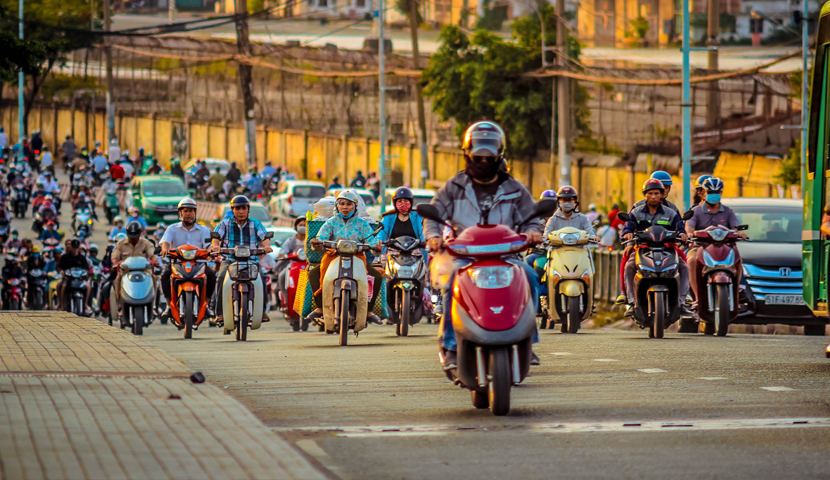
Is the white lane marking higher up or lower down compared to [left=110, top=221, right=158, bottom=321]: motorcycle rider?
lower down

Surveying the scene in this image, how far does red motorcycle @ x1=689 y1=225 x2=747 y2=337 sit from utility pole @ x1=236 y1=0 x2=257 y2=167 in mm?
53600

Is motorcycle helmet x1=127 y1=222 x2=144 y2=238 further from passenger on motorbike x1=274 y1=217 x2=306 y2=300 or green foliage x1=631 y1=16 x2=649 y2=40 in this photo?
green foliage x1=631 y1=16 x2=649 y2=40

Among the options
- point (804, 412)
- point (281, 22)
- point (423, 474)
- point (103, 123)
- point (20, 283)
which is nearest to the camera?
point (423, 474)

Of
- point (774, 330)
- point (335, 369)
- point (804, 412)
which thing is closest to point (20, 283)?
point (774, 330)

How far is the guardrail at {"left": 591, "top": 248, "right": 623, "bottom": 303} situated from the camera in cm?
2553

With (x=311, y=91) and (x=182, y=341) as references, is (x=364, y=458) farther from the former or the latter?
(x=311, y=91)

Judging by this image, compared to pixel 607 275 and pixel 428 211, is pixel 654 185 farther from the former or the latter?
pixel 607 275

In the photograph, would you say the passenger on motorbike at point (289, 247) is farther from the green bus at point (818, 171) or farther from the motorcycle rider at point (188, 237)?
the green bus at point (818, 171)

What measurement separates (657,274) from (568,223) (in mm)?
2168

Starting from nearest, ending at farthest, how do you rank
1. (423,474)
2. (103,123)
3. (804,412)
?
(423,474) < (804,412) < (103,123)

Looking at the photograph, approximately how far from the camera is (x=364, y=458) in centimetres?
823

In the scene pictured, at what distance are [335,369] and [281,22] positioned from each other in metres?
68.0

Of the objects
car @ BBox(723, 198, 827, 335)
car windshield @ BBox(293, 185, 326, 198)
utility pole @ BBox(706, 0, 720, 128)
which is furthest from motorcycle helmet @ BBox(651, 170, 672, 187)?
car windshield @ BBox(293, 185, 326, 198)

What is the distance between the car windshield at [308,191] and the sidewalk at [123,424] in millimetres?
36827
